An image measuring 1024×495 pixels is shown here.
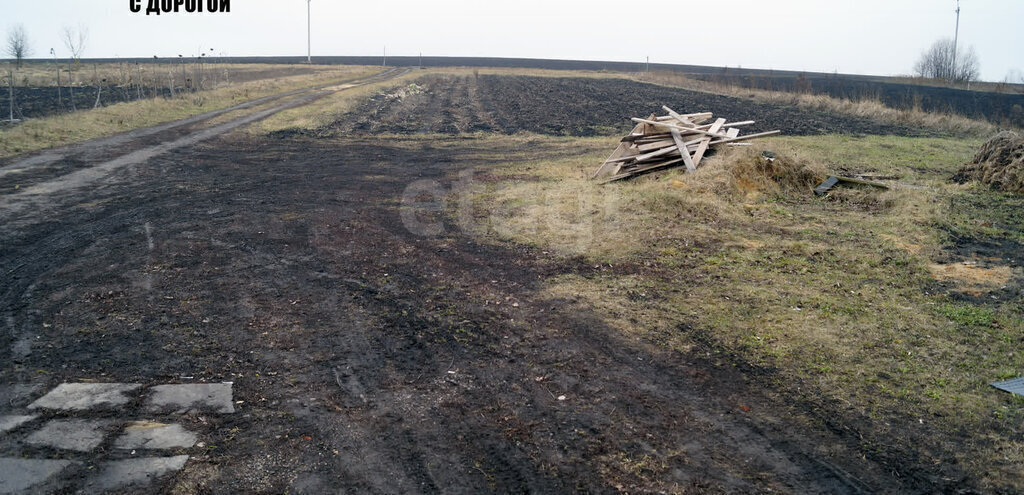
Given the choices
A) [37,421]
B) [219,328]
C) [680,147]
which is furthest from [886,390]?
[680,147]

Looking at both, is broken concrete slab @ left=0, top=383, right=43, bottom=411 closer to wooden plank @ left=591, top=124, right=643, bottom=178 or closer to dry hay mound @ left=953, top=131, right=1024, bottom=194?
wooden plank @ left=591, top=124, right=643, bottom=178

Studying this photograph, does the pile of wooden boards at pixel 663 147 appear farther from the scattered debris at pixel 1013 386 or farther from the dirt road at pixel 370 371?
the scattered debris at pixel 1013 386

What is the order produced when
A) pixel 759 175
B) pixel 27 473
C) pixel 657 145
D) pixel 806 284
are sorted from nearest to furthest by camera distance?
pixel 27 473, pixel 806 284, pixel 759 175, pixel 657 145

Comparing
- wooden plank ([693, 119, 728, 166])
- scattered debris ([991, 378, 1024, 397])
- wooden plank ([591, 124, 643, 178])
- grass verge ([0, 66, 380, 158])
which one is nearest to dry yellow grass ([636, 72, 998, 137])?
wooden plank ([693, 119, 728, 166])

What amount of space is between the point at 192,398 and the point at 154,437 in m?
0.63

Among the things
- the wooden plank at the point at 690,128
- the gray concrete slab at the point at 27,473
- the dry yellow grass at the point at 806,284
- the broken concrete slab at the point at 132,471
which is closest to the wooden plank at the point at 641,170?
the dry yellow grass at the point at 806,284

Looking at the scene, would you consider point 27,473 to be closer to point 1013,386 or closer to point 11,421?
point 11,421

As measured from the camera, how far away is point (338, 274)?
913 cm

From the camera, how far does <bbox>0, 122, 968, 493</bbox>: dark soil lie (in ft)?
15.4

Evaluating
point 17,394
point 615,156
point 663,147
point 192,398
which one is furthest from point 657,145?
point 17,394

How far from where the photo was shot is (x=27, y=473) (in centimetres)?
446

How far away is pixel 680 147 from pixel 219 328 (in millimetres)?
10817

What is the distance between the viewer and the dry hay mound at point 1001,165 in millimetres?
14891

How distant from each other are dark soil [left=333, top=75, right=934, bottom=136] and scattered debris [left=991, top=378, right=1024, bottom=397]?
21.8m
